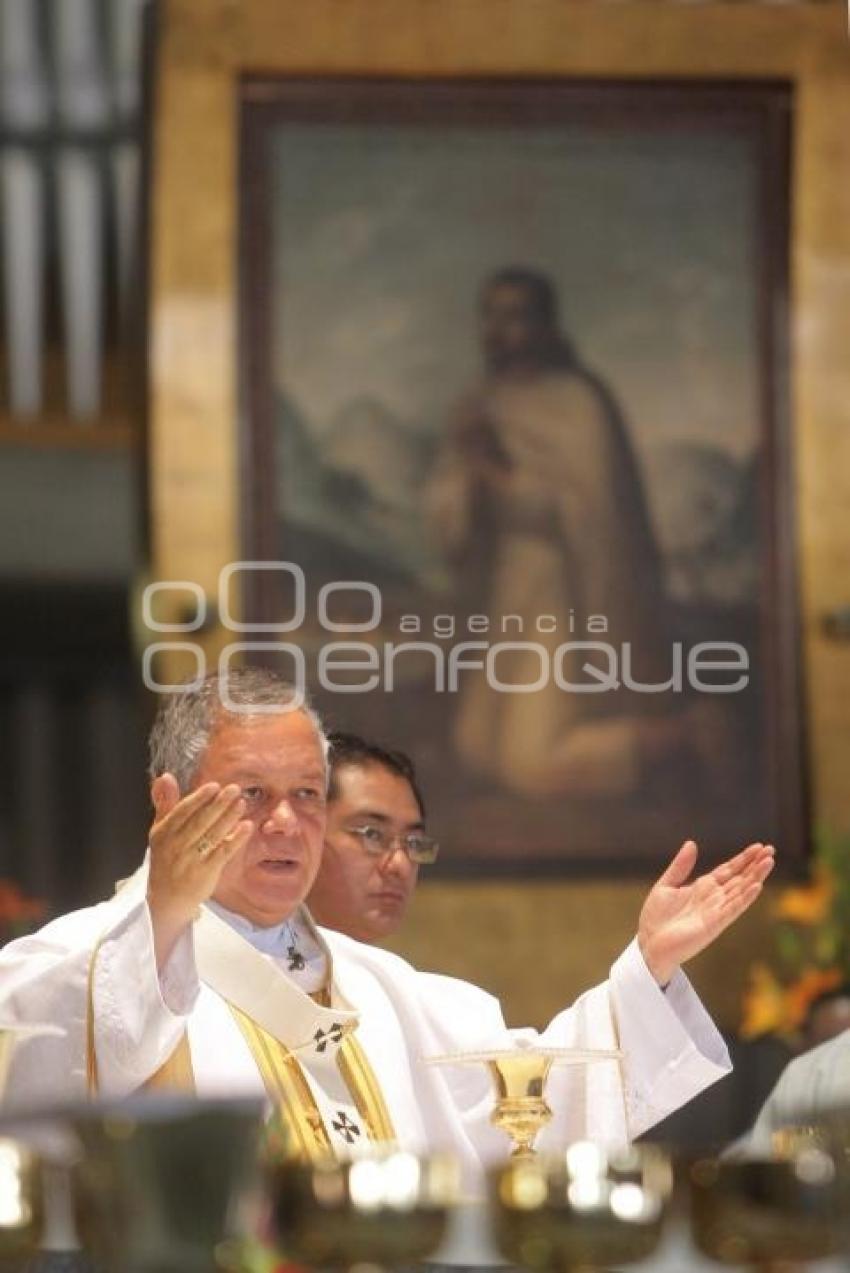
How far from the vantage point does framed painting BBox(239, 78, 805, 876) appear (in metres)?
6.28

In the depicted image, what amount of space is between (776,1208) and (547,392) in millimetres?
4730

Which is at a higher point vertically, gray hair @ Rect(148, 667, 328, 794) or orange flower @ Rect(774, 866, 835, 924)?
gray hair @ Rect(148, 667, 328, 794)

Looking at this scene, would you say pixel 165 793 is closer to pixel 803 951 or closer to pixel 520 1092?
pixel 520 1092

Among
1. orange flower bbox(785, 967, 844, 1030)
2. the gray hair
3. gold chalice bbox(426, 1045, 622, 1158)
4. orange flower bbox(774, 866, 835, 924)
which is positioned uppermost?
the gray hair

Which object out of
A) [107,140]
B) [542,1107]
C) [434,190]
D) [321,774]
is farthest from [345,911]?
[107,140]

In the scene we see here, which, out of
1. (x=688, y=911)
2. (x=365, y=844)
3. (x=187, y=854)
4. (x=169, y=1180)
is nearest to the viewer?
(x=169, y=1180)

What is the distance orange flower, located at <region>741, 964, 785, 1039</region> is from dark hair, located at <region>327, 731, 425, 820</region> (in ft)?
6.54

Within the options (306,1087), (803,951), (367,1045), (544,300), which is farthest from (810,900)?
(306,1087)

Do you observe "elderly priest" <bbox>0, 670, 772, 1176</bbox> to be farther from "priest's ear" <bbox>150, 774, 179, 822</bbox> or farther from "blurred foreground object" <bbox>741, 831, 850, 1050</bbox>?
"blurred foreground object" <bbox>741, 831, 850, 1050</bbox>

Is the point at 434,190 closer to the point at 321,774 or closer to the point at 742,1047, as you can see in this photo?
the point at 742,1047

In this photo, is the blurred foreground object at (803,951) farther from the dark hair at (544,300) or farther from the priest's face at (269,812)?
the priest's face at (269,812)

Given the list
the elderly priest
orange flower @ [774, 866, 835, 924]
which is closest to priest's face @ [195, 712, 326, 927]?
the elderly priest

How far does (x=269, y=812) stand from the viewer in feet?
12.4

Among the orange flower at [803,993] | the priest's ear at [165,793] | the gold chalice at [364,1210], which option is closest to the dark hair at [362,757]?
the priest's ear at [165,793]
